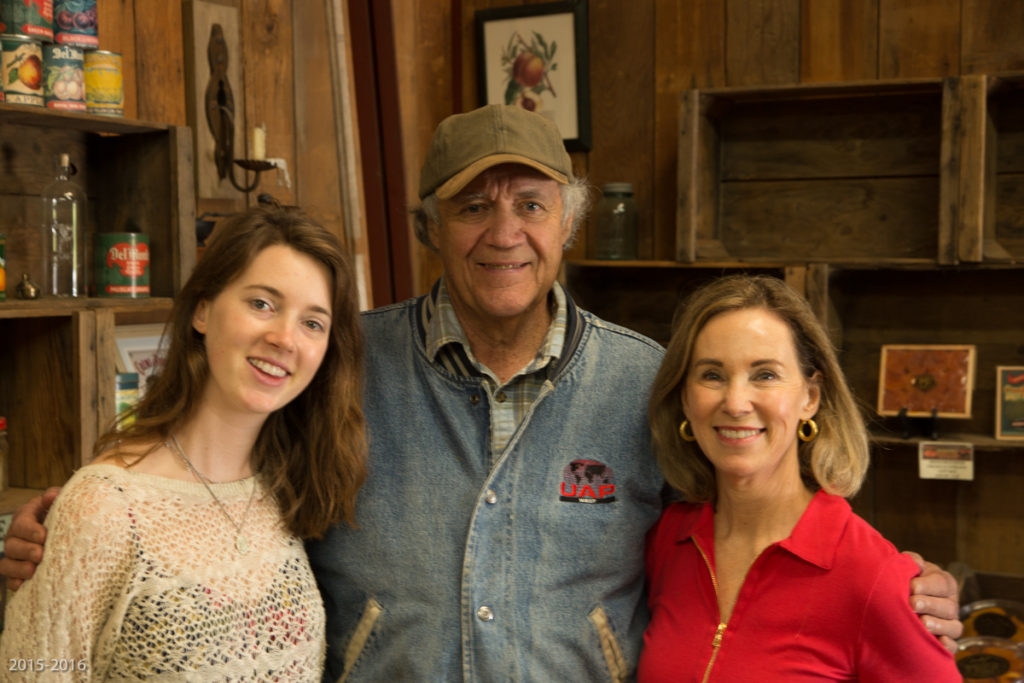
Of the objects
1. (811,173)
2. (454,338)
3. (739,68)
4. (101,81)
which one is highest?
(739,68)

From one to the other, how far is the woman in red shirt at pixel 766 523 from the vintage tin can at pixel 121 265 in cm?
129

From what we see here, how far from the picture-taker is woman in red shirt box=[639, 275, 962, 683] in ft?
4.83

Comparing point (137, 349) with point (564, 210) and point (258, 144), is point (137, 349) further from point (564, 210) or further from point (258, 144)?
point (564, 210)

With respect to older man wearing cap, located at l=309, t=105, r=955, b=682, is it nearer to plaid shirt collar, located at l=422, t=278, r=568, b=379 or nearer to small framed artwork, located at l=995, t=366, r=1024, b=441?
plaid shirt collar, located at l=422, t=278, r=568, b=379

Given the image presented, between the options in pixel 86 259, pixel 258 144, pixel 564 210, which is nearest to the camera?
pixel 564 210

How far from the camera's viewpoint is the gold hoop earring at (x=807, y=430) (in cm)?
165

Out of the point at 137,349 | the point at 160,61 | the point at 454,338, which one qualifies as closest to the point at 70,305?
the point at 137,349

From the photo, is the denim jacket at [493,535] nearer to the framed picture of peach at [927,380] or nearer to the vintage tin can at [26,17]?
the vintage tin can at [26,17]

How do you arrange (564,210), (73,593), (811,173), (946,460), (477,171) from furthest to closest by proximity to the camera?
(811,173) < (946,460) < (564,210) < (477,171) < (73,593)

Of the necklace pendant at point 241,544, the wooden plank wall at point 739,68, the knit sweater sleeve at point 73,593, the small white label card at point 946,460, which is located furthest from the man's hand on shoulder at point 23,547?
the small white label card at point 946,460

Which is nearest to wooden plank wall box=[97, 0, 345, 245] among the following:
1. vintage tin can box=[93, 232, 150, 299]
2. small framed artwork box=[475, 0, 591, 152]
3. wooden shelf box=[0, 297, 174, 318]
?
vintage tin can box=[93, 232, 150, 299]

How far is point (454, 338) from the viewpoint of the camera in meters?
1.76

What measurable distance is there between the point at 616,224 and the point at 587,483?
178 cm

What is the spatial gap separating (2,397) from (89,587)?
1.19m
